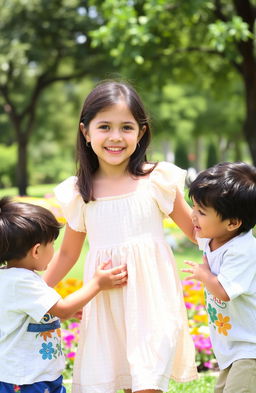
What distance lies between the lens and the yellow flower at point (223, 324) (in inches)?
101

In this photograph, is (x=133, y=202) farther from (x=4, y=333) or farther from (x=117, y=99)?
(x=4, y=333)

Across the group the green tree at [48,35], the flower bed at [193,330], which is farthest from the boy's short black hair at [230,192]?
the green tree at [48,35]

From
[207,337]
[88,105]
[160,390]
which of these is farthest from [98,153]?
[207,337]

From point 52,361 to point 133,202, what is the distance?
771 millimetres

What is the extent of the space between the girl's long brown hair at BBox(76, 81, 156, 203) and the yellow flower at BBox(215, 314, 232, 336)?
29.6 inches

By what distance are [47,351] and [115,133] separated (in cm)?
98

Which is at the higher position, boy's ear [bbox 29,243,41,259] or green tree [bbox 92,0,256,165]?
green tree [bbox 92,0,256,165]

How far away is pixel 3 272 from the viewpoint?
2.60 m

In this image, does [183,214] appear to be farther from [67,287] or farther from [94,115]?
[67,287]

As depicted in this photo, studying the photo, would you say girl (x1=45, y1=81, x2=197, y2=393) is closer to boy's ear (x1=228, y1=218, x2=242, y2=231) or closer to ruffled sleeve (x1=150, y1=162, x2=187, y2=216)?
ruffled sleeve (x1=150, y1=162, x2=187, y2=216)

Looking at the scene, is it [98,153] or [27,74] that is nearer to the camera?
[98,153]

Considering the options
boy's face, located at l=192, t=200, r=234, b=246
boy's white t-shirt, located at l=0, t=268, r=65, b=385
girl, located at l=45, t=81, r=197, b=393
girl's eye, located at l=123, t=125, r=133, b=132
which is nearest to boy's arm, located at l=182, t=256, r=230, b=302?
boy's face, located at l=192, t=200, r=234, b=246

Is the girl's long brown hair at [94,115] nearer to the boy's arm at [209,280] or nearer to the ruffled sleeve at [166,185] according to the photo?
the ruffled sleeve at [166,185]

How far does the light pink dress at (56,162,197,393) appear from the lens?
2.76m
